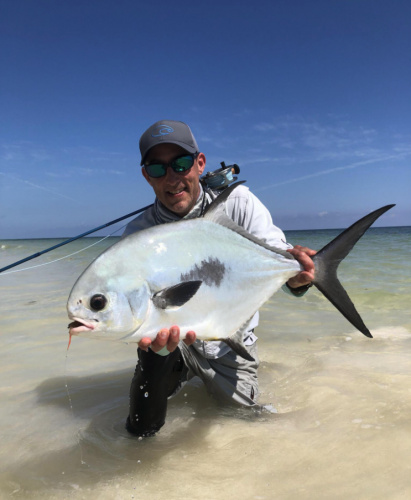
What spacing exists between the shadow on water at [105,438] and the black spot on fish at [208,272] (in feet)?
3.22

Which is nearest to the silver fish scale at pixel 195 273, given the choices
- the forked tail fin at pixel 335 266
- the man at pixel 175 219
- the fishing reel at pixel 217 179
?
the forked tail fin at pixel 335 266

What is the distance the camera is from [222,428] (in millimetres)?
2293

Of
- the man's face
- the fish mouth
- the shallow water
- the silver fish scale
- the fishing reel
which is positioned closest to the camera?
the fish mouth

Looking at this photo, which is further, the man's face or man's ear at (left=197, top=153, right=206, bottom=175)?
man's ear at (left=197, top=153, right=206, bottom=175)

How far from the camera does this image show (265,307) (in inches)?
219

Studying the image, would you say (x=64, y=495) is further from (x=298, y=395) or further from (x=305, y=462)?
(x=298, y=395)

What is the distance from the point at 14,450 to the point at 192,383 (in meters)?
1.29

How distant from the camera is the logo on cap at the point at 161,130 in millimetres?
2334

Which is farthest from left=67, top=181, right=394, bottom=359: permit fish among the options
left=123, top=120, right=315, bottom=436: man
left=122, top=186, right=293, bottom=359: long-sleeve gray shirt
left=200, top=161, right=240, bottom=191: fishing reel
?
left=200, top=161, right=240, bottom=191: fishing reel

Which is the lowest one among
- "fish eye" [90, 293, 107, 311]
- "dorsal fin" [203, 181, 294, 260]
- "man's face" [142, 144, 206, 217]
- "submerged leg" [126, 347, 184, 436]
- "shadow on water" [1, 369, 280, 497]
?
"shadow on water" [1, 369, 280, 497]

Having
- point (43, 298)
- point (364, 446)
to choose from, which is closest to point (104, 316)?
point (364, 446)

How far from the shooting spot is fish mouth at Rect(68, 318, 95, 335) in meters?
1.51

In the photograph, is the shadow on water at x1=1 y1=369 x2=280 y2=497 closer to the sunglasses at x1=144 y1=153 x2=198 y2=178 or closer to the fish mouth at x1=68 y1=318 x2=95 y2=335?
the fish mouth at x1=68 y1=318 x2=95 y2=335

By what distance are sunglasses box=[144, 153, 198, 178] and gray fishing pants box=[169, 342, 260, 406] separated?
110cm
